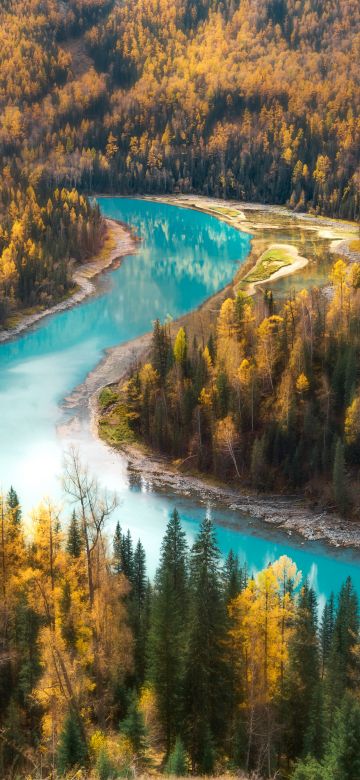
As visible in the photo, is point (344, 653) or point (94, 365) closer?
point (344, 653)

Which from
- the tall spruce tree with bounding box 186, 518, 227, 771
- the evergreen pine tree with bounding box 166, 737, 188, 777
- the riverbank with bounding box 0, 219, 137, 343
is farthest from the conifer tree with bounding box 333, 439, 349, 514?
the riverbank with bounding box 0, 219, 137, 343

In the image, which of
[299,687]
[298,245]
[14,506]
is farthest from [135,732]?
[298,245]

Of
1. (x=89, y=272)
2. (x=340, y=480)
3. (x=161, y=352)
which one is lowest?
(x=340, y=480)

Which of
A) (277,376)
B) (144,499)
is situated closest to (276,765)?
(144,499)

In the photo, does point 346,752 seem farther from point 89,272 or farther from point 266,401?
point 89,272

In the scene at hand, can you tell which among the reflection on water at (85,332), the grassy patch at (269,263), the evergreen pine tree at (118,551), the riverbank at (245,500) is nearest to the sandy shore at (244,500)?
the riverbank at (245,500)

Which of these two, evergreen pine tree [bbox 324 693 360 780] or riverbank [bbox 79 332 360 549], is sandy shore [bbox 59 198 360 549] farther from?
evergreen pine tree [bbox 324 693 360 780]

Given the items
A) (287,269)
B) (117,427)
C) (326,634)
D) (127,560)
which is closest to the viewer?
(326,634)

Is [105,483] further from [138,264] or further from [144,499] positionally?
[138,264]
